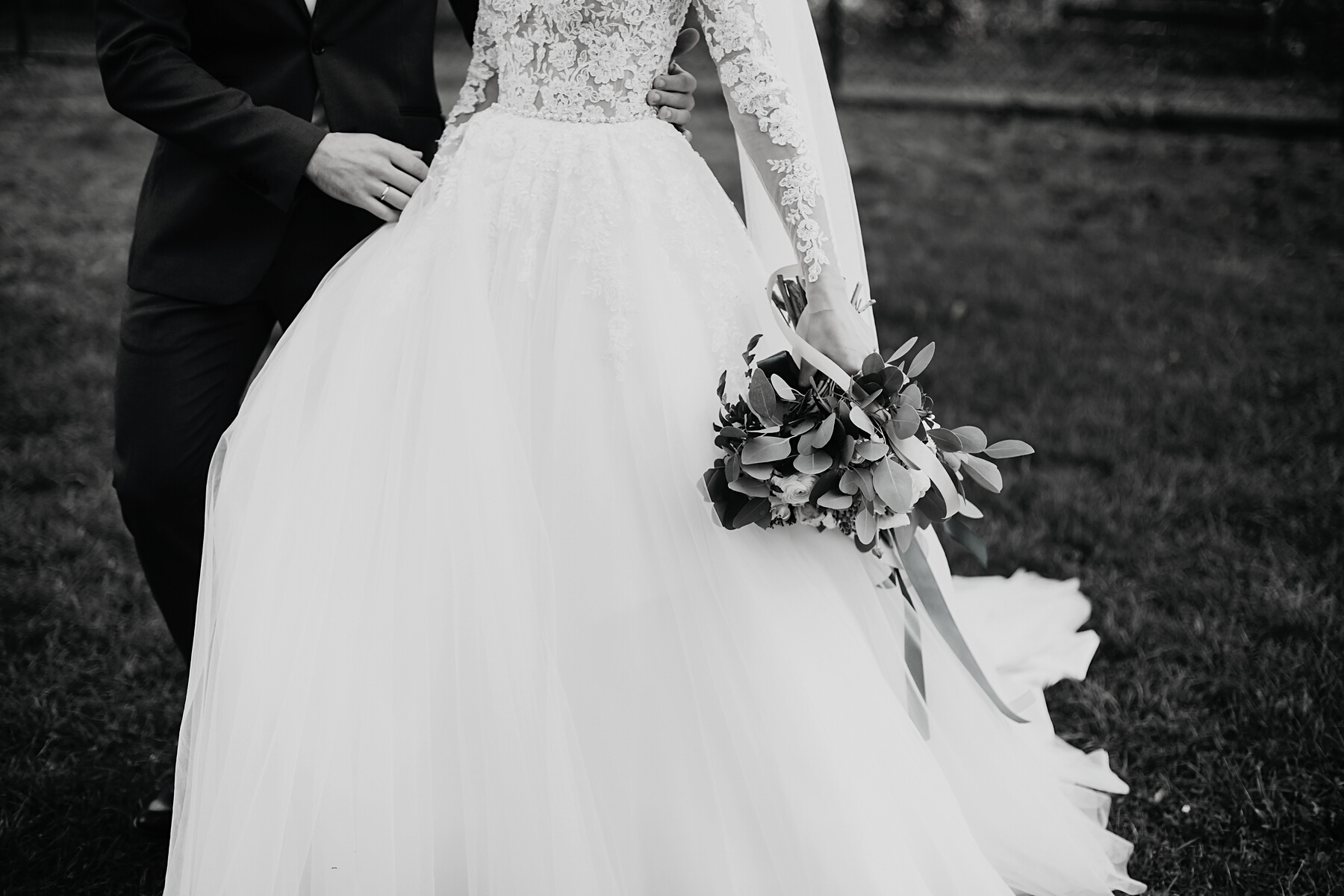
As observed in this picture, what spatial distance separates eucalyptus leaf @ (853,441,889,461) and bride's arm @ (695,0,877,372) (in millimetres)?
250

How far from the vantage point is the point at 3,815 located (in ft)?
8.59

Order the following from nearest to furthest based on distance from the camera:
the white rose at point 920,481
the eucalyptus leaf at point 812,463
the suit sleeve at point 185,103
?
the eucalyptus leaf at point 812,463
the white rose at point 920,481
the suit sleeve at point 185,103

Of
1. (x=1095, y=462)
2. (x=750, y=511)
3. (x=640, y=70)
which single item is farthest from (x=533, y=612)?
(x=1095, y=462)

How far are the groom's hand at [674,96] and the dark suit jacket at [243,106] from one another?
54 cm

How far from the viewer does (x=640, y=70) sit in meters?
2.36

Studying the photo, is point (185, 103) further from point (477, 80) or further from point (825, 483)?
point (825, 483)

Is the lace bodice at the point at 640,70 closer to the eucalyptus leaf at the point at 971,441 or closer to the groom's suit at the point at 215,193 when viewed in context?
the groom's suit at the point at 215,193

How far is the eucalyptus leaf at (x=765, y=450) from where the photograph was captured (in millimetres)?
1968

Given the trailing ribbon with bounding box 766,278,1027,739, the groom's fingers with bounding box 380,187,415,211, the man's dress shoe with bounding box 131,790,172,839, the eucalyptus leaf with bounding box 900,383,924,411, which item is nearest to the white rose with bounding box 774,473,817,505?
the eucalyptus leaf with bounding box 900,383,924,411

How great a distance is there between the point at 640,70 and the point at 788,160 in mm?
388

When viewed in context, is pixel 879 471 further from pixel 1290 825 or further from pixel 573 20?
pixel 1290 825

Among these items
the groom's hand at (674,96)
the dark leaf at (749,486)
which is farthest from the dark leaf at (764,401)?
the groom's hand at (674,96)

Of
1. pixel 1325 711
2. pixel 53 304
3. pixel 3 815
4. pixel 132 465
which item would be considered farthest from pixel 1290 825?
pixel 53 304

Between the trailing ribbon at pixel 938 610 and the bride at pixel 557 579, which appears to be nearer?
the bride at pixel 557 579
